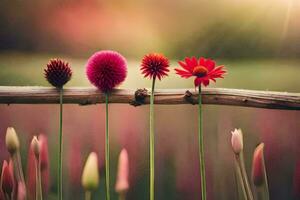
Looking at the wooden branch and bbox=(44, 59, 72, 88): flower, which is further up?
bbox=(44, 59, 72, 88): flower

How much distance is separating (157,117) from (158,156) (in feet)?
0.39

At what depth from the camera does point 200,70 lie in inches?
49.6

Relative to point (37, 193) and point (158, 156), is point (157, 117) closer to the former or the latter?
point (158, 156)

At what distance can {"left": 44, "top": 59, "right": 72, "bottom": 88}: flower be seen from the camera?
128cm

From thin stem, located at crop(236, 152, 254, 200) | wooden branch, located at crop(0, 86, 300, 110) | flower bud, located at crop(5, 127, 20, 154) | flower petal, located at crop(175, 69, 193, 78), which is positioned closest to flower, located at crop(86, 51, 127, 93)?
wooden branch, located at crop(0, 86, 300, 110)

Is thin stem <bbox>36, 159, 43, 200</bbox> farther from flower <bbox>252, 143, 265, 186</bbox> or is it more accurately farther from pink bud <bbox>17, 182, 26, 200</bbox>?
flower <bbox>252, 143, 265, 186</bbox>

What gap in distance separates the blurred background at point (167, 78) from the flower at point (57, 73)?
0.11ft

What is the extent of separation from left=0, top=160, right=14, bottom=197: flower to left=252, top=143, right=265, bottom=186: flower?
2.39 feet

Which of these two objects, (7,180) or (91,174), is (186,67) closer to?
(91,174)

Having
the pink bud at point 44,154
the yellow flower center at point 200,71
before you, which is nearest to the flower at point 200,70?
the yellow flower center at point 200,71

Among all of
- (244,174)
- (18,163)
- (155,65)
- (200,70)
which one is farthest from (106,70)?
(244,174)

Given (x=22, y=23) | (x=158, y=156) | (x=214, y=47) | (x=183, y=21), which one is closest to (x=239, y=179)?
(x=158, y=156)

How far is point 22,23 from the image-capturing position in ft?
4.36

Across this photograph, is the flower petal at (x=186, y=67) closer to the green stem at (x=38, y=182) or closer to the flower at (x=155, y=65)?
the flower at (x=155, y=65)
